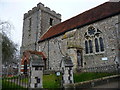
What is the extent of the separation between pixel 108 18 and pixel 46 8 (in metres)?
15.7

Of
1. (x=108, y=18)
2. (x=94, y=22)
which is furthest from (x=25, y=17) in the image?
(x=108, y=18)

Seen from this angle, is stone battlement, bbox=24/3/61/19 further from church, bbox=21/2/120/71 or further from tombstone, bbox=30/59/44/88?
tombstone, bbox=30/59/44/88

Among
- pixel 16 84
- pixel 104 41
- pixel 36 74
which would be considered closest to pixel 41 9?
pixel 104 41

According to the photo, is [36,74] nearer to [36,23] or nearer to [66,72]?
[66,72]

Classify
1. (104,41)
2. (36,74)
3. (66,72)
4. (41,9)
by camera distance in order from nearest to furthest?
(36,74) < (66,72) < (104,41) < (41,9)

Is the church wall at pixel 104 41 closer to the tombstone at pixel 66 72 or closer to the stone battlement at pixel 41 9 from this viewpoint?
the tombstone at pixel 66 72

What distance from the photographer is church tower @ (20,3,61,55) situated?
23664 mm

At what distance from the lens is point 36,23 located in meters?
24.3

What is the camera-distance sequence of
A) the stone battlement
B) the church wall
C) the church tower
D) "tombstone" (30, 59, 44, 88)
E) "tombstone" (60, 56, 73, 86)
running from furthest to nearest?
1. the stone battlement
2. the church tower
3. the church wall
4. "tombstone" (60, 56, 73, 86)
5. "tombstone" (30, 59, 44, 88)

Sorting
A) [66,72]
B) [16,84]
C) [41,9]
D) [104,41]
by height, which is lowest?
[16,84]

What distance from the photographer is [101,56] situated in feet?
45.1

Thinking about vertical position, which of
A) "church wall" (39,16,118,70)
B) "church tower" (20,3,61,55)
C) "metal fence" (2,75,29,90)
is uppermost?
"church tower" (20,3,61,55)

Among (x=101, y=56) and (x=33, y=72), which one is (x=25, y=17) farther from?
(x=33, y=72)

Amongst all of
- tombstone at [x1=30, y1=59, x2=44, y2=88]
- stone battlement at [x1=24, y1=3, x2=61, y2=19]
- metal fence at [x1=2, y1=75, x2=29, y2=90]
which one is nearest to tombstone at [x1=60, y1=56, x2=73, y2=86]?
tombstone at [x1=30, y1=59, x2=44, y2=88]
